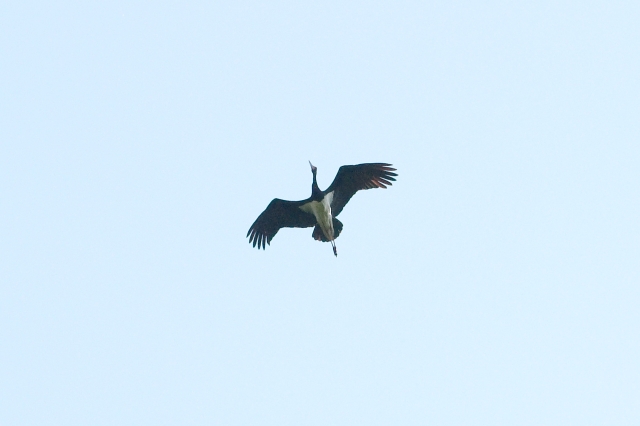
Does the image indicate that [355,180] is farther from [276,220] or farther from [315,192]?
[276,220]

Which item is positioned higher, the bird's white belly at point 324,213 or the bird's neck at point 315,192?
the bird's neck at point 315,192

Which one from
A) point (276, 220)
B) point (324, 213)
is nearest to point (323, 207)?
point (324, 213)

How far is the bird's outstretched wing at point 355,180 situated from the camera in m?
28.2

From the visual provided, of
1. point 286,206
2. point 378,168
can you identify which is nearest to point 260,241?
point 286,206

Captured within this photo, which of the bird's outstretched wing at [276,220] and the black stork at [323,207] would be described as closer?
the black stork at [323,207]

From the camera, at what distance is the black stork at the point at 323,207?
28219 millimetres

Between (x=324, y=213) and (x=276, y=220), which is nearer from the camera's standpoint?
(x=324, y=213)

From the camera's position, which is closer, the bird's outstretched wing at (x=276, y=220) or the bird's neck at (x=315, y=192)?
the bird's neck at (x=315, y=192)

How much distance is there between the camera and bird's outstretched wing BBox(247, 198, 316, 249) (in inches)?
1133

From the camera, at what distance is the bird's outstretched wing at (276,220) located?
28781 mm

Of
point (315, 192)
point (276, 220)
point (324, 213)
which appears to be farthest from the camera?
point (276, 220)

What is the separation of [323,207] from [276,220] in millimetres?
1430

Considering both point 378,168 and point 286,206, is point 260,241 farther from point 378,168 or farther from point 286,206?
point 378,168

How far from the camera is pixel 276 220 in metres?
29.1
